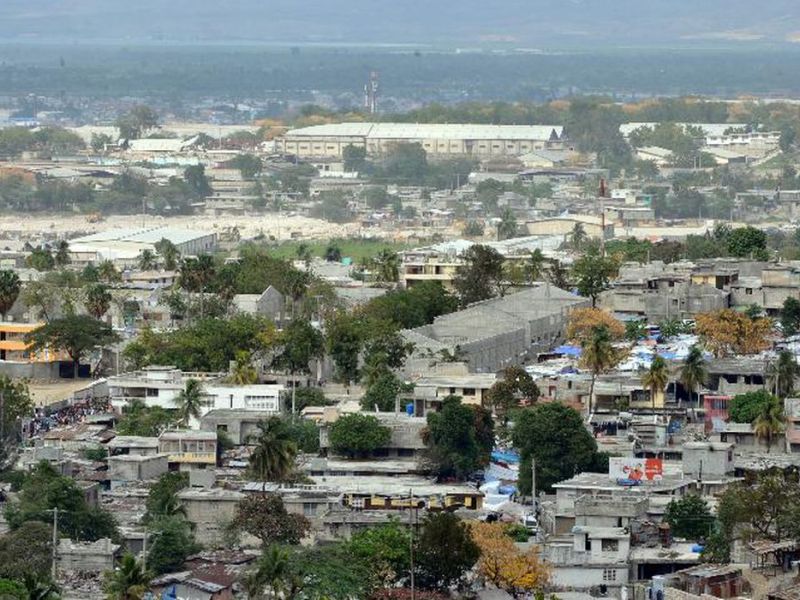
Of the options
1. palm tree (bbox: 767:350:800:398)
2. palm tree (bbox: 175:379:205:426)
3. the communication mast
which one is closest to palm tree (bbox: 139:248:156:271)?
palm tree (bbox: 175:379:205:426)

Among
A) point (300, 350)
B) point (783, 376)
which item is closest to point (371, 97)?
point (300, 350)

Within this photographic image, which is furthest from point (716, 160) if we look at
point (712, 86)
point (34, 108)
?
point (712, 86)

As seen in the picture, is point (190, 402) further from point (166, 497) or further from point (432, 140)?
point (432, 140)

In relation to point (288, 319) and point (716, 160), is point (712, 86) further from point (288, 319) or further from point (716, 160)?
point (288, 319)

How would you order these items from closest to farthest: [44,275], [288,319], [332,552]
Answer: [332,552]
[288,319]
[44,275]

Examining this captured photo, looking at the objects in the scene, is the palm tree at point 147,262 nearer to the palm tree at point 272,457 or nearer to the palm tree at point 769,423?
the palm tree at point 769,423

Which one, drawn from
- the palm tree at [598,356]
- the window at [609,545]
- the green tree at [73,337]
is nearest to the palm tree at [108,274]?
the green tree at [73,337]
